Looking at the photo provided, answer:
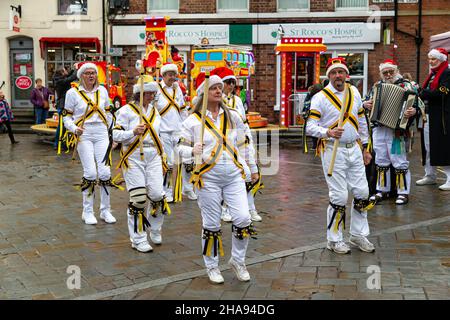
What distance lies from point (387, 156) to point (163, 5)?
14498mm

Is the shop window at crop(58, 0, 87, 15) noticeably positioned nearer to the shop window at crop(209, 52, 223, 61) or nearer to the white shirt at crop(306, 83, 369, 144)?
the shop window at crop(209, 52, 223, 61)

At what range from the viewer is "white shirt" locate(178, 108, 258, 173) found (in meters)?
5.20

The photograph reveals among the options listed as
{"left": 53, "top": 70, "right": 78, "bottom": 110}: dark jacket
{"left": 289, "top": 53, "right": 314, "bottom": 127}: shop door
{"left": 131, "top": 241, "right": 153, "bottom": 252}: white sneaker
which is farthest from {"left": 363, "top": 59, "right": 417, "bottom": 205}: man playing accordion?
{"left": 289, "top": 53, "right": 314, "bottom": 127}: shop door

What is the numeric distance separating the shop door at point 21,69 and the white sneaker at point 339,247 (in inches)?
765

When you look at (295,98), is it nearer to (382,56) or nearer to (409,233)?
(382,56)

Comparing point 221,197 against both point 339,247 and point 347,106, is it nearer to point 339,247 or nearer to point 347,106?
point 339,247

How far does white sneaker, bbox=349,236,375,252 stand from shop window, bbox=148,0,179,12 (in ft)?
54.7

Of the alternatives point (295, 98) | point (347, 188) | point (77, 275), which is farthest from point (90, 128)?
point (295, 98)

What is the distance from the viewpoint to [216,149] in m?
5.19

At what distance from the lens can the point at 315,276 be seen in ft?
17.8

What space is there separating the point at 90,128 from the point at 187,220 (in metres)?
1.70

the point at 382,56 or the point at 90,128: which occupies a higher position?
the point at 382,56

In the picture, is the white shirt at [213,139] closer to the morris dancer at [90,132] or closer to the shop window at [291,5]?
the morris dancer at [90,132]

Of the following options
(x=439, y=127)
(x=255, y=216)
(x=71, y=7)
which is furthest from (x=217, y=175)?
(x=71, y=7)
